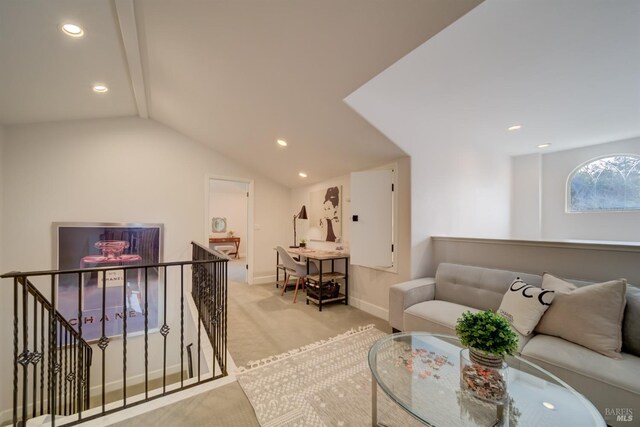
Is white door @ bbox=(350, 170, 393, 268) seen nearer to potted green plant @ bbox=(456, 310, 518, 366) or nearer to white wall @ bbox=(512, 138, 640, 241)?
potted green plant @ bbox=(456, 310, 518, 366)

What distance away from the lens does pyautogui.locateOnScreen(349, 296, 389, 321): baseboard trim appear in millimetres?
3242

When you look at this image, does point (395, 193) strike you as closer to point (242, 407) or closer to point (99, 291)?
point (242, 407)

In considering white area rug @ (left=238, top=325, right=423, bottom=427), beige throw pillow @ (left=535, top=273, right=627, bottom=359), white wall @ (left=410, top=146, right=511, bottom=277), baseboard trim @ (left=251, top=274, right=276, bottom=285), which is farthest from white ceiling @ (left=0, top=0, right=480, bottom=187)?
baseboard trim @ (left=251, top=274, right=276, bottom=285)

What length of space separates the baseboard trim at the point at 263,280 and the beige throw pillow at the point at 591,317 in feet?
14.2

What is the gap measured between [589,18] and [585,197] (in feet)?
11.3

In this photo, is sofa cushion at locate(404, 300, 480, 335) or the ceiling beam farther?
sofa cushion at locate(404, 300, 480, 335)

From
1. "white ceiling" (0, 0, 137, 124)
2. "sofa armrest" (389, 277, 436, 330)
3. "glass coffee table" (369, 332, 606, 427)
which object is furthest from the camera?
"sofa armrest" (389, 277, 436, 330)

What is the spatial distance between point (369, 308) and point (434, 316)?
1.34 meters

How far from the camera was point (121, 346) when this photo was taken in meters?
3.67

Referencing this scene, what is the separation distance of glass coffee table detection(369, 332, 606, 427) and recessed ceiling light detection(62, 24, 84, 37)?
3193 mm

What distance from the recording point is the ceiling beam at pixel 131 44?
182 centimetres

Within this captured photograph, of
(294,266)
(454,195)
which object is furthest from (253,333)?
(454,195)

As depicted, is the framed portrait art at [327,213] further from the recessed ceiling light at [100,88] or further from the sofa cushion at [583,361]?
the recessed ceiling light at [100,88]

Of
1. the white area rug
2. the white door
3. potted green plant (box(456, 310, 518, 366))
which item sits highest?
the white door
